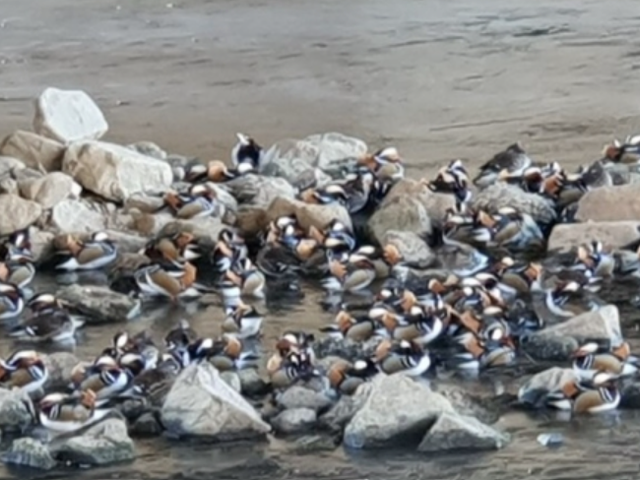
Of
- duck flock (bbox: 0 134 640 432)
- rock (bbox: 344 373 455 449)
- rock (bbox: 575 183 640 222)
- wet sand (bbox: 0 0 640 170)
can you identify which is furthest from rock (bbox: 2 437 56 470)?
wet sand (bbox: 0 0 640 170)

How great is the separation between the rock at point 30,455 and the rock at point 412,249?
271cm

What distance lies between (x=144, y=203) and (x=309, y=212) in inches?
36.7

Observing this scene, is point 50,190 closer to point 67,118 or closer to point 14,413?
point 67,118

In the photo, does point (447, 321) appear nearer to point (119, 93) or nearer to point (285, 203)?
point (285, 203)

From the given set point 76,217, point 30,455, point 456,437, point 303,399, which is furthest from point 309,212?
point 30,455

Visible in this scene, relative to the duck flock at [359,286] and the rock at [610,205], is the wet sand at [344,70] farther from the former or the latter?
the rock at [610,205]

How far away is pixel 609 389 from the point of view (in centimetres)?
718

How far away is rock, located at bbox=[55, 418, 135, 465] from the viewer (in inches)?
267

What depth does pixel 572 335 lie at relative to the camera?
7.85 metres

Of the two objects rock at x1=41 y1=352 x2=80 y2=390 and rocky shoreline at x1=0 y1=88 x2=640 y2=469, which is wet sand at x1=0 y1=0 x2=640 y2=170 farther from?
rock at x1=41 y1=352 x2=80 y2=390

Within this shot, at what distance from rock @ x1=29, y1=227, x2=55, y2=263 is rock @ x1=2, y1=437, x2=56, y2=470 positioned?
8.93 ft

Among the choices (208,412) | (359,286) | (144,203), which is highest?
(208,412)

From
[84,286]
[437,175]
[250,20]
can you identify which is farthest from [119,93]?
[84,286]

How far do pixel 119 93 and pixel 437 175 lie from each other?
384 centimetres
